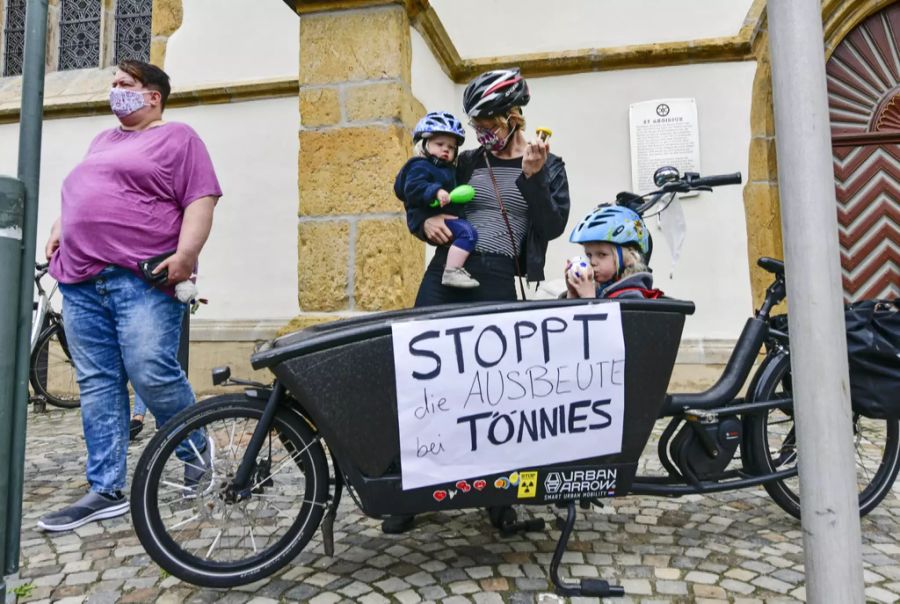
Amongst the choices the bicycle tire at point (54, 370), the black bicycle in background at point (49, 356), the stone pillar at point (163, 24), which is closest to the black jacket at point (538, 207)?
the black bicycle in background at point (49, 356)

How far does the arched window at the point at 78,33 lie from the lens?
762cm

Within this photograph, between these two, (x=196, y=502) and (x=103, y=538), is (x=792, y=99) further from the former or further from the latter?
(x=103, y=538)

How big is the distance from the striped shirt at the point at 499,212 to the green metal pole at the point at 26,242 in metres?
1.44

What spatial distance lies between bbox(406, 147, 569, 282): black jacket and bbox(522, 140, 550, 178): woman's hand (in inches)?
1.5

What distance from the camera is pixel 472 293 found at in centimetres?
246

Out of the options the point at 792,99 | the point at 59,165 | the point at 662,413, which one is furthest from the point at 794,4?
the point at 59,165

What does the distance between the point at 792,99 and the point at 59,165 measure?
23.0 feet

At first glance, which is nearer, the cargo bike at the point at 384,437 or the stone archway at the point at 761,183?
the cargo bike at the point at 384,437

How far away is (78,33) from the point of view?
7691mm

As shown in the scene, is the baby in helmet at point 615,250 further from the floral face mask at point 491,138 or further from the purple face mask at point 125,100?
the purple face mask at point 125,100

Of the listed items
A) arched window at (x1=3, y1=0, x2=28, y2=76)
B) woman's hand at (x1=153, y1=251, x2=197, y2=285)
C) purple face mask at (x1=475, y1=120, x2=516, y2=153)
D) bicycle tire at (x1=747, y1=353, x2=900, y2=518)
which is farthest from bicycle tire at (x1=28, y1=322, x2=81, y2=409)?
bicycle tire at (x1=747, y1=353, x2=900, y2=518)

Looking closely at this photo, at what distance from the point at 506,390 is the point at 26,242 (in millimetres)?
1468

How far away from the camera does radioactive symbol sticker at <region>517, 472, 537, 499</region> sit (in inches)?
76.9

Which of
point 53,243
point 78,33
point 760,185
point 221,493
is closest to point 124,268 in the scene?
point 53,243
